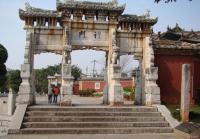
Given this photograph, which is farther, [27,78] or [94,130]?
[27,78]

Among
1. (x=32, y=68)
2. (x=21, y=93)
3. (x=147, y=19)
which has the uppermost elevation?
(x=147, y=19)

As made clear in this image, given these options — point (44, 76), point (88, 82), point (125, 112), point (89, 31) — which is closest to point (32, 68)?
point (89, 31)

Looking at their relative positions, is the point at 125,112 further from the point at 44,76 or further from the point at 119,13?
the point at 44,76

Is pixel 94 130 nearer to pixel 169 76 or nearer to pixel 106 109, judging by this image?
pixel 106 109

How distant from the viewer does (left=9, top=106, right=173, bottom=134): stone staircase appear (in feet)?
57.6

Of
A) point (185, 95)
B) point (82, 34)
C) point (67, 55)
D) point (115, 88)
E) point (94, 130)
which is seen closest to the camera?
point (94, 130)

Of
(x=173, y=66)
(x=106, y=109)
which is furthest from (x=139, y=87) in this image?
(x=106, y=109)

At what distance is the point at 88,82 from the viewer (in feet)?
203

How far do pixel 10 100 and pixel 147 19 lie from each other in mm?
9871

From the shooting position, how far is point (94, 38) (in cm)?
2228

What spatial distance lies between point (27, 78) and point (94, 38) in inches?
172

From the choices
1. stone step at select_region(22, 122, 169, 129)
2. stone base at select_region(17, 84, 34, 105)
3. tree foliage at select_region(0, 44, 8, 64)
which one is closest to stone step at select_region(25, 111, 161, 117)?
stone step at select_region(22, 122, 169, 129)

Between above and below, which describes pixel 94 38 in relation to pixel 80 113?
above

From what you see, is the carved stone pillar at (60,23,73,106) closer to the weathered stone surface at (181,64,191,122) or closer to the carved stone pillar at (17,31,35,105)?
the carved stone pillar at (17,31,35,105)
